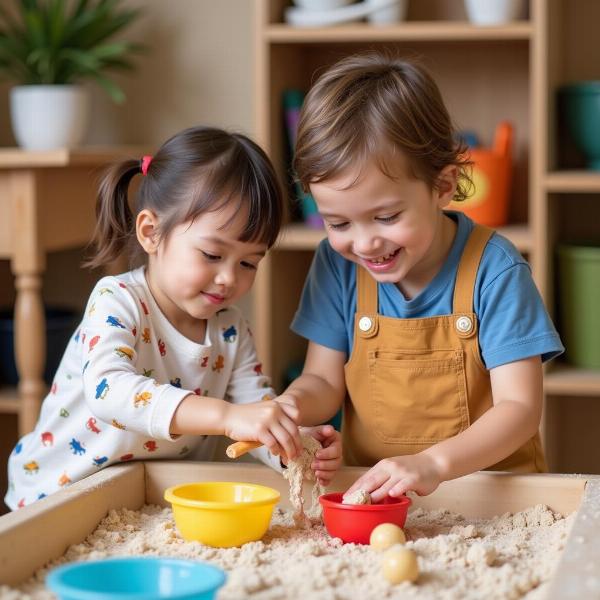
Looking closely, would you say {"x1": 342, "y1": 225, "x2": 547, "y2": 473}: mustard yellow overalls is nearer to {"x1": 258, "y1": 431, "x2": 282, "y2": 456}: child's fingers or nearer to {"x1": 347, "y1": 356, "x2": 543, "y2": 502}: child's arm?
{"x1": 347, "y1": 356, "x2": 543, "y2": 502}: child's arm

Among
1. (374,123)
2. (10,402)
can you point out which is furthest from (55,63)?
(374,123)

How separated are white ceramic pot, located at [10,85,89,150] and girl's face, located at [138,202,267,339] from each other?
0.82 m

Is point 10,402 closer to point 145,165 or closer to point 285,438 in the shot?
point 145,165

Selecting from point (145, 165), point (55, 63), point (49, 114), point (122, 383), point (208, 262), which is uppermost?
point (55, 63)

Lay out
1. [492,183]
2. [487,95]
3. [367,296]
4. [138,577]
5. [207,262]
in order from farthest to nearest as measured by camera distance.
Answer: [487,95]
[492,183]
[367,296]
[207,262]
[138,577]

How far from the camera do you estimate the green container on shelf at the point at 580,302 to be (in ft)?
5.99

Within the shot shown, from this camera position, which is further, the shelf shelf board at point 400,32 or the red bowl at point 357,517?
the shelf shelf board at point 400,32

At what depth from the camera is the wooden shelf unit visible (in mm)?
1776

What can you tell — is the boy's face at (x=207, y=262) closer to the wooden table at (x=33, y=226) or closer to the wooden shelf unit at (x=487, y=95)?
the wooden table at (x=33, y=226)

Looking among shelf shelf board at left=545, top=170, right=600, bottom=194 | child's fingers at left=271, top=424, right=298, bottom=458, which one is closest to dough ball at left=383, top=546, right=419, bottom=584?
child's fingers at left=271, top=424, right=298, bottom=458

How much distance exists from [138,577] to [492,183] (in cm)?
133

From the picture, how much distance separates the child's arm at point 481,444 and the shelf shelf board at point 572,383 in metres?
0.67

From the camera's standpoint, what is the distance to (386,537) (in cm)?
87

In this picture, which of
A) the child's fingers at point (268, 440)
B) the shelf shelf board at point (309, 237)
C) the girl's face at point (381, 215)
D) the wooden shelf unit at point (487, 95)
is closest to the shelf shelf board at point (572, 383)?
the wooden shelf unit at point (487, 95)
